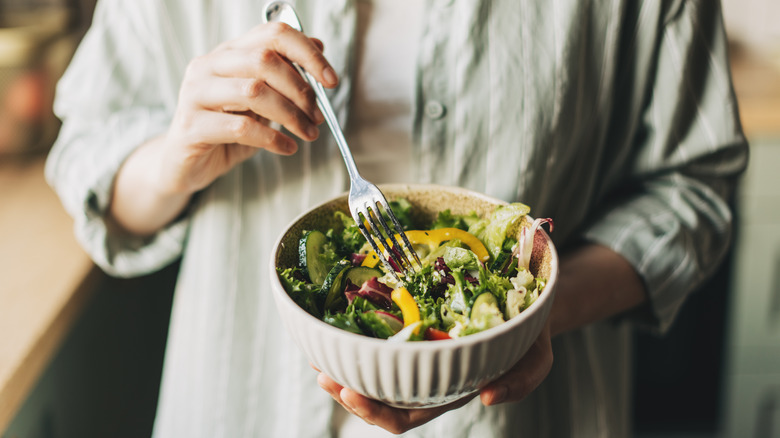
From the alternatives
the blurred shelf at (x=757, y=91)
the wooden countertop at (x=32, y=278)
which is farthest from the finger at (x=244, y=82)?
the blurred shelf at (x=757, y=91)

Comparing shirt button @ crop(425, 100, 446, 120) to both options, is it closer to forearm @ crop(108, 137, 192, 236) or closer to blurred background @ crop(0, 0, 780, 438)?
forearm @ crop(108, 137, 192, 236)

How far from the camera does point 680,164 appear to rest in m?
0.82

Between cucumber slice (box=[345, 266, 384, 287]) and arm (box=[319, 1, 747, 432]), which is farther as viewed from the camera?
arm (box=[319, 1, 747, 432])

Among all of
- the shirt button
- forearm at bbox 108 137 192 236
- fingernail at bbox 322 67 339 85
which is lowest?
forearm at bbox 108 137 192 236

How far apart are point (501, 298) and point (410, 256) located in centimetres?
12

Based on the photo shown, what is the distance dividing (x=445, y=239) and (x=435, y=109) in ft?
0.65

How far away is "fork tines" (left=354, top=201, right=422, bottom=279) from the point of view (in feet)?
1.84

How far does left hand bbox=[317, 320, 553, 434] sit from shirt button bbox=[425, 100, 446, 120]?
0.96 ft

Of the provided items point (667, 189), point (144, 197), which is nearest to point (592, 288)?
point (667, 189)

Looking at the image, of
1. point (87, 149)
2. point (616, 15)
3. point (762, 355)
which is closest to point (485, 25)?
point (616, 15)

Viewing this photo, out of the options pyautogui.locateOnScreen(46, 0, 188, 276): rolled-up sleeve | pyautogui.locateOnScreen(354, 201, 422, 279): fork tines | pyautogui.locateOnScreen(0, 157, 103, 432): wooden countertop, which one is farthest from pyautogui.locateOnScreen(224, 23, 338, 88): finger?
pyautogui.locateOnScreen(0, 157, 103, 432): wooden countertop

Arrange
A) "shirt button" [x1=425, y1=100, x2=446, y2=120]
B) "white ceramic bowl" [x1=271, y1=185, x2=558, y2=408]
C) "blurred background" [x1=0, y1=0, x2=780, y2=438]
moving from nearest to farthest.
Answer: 1. "white ceramic bowl" [x1=271, y1=185, x2=558, y2=408]
2. "shirt button" [x1=425, y1=100, x2=446, y2=120]
3. "blurred background" [x1=0, y1=0, x2=780, y2=438]

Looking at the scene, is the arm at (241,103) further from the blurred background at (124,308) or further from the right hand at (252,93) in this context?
the blurred background at (124,308)

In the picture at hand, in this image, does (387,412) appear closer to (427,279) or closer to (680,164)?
(427,279)
